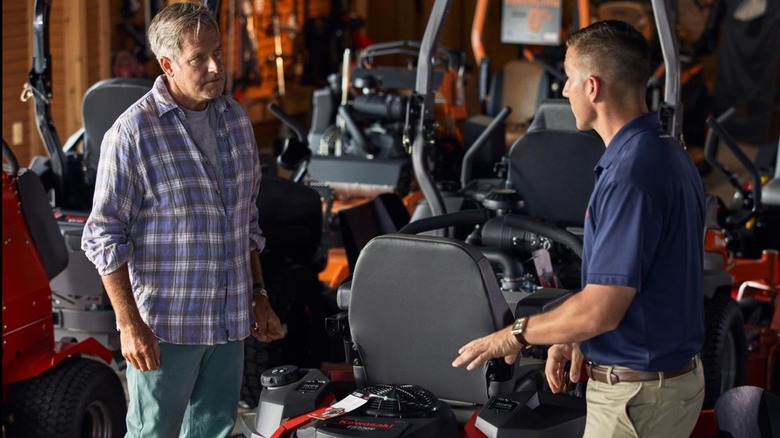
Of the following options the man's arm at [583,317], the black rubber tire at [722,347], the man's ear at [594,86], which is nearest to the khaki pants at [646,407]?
the man's arm at [583,317]

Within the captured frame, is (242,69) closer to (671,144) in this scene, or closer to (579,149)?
(579,149)

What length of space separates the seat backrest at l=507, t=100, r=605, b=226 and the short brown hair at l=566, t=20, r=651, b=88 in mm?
1997

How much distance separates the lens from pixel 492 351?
2.36 m

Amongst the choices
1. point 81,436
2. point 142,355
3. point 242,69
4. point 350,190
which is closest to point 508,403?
point 142,355

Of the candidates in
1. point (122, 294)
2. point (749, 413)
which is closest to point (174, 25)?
point (122, 294)

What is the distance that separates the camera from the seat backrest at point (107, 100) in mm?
4496

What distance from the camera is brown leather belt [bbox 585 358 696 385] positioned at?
7.59 ft

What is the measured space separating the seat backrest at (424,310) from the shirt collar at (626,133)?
1.80 ft

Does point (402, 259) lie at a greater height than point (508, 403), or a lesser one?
greater

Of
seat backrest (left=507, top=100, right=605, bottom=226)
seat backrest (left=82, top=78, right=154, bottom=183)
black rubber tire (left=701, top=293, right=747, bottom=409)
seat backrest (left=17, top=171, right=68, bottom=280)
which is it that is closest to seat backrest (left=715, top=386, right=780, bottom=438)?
black rubber tire (left=701, top=293, right=747, bottom=409)

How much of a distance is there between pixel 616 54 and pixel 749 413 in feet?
3.13

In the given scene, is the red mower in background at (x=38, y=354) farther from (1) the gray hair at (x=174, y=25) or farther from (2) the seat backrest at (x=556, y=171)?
(2) the seat backrest at (x=556, y=171)

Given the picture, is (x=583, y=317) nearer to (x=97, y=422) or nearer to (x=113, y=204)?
(x=113, y=204)

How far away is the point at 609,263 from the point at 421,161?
226 cm
